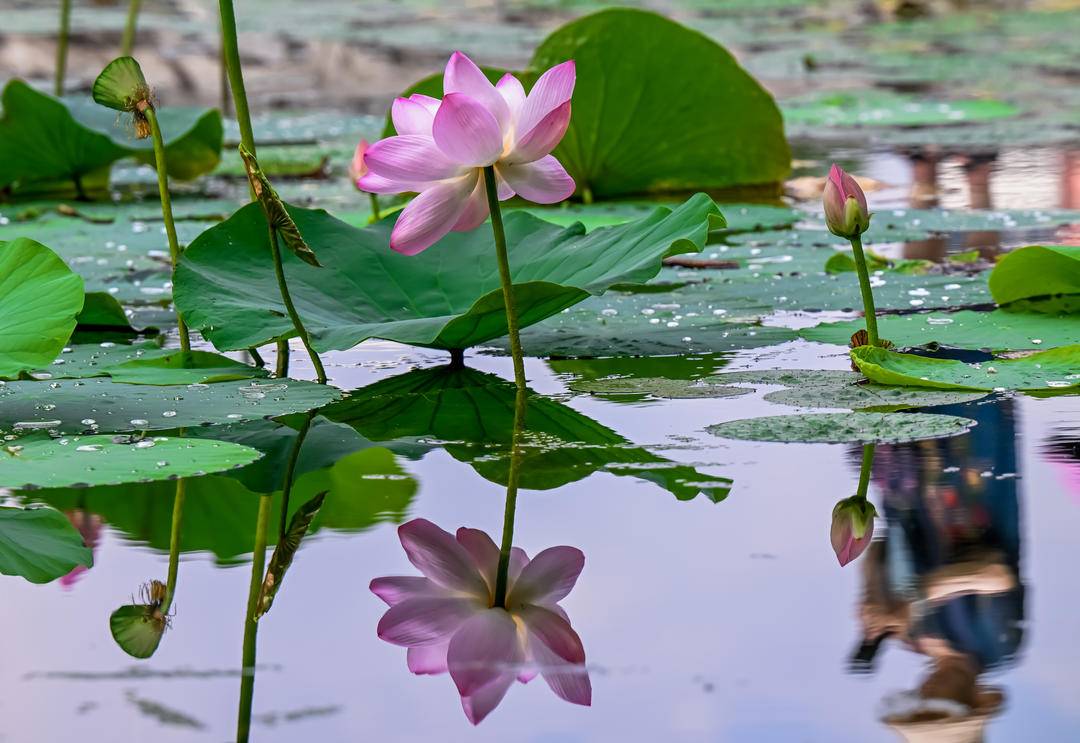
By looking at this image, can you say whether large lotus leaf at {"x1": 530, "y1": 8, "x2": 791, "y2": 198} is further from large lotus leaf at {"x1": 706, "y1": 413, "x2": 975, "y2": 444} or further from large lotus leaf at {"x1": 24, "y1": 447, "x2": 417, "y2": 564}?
large lotus leaf at {"x1": 24, "y1": 447, "x2": 417, "y2": 564}

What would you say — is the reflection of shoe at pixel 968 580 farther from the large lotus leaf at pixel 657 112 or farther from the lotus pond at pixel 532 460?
the large lotus leaf at pixel 657 112

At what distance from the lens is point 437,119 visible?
1218mm

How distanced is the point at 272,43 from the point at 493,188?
7126 millimetres

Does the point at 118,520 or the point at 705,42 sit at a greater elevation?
the point at 705,42

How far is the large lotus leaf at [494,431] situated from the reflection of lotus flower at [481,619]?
17 cm

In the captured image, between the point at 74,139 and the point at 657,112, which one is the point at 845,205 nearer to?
the point at 657,112

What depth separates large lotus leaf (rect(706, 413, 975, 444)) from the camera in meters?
1.20

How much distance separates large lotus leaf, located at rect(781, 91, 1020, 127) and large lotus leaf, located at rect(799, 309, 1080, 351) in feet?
8.69

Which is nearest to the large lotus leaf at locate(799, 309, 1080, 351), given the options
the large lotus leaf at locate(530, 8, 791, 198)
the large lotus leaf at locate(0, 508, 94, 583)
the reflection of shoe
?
the reflection of shoe

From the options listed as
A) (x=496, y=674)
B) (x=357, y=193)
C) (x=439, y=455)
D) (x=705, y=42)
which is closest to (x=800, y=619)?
(x=496, y=674)

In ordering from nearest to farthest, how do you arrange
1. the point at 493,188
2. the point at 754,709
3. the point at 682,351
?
the point at 754,709 → the point at 493,188 → the point at 682,351

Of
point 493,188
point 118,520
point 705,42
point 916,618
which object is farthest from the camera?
point 705,42

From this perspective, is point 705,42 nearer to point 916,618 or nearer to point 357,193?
point 357,193

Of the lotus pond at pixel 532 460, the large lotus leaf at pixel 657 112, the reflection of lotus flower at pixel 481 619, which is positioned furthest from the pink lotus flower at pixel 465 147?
the large lotus leaf at pixel 657 112
